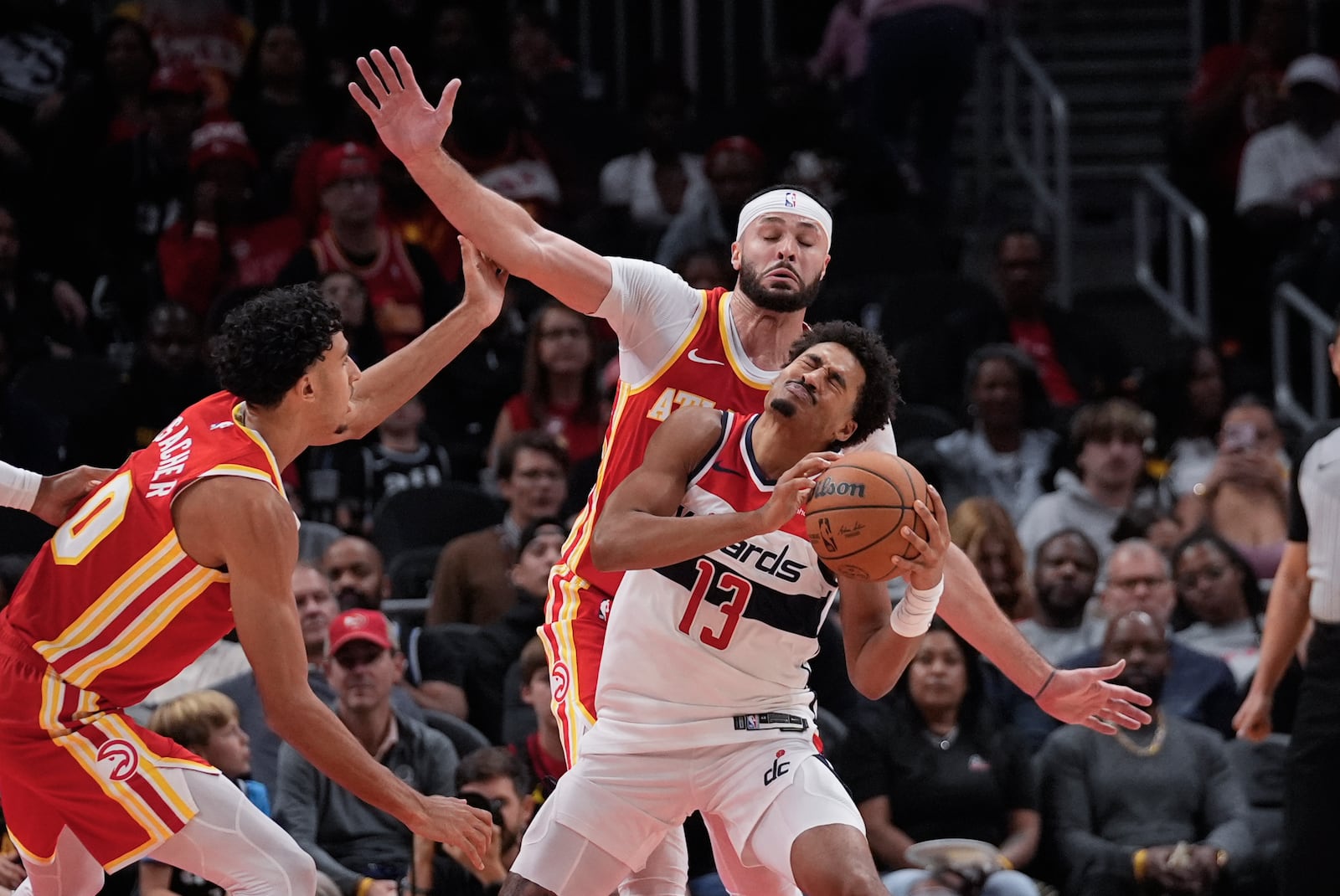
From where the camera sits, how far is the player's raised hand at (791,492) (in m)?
4.86

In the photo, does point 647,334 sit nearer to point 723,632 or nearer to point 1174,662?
point 723,632

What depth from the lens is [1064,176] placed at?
13.7 m

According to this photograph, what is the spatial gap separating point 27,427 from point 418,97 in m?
5.07

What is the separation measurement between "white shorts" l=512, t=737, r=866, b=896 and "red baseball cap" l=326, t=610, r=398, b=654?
270 centimetres

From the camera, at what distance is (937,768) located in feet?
27.6

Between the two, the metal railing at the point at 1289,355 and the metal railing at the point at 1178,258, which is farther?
the metal railing at the point at 1178,258

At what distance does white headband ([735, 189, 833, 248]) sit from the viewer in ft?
20.2

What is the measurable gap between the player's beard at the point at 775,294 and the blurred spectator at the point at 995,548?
12.2ft

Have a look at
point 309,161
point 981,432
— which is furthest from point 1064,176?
point 309,161

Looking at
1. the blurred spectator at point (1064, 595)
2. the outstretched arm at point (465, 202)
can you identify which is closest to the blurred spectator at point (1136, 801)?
the blurred spectator at point (1064, 595)

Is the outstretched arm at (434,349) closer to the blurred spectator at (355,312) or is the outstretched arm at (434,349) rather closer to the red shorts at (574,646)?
the red shorts at (574,646)

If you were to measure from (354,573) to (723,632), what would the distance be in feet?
12.9

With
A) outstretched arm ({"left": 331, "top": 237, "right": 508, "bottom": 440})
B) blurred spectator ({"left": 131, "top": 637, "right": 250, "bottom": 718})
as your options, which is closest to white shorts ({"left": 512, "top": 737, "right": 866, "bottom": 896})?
outstretched arm ({"left": 331, "top": 237, "right": 508, "bottom": 440})

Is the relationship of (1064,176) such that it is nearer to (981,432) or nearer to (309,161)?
(981,432)
